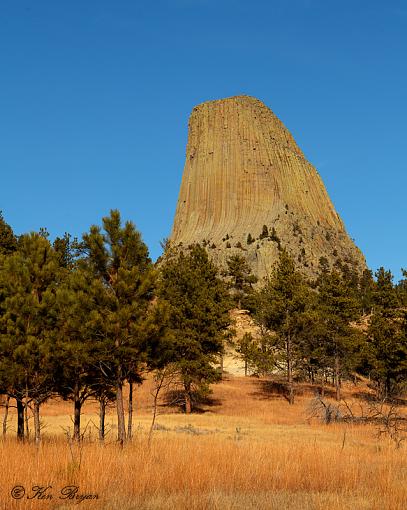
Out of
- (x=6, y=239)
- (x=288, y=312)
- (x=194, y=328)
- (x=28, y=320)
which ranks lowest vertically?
(x=194, y=328)

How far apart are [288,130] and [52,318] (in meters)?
150

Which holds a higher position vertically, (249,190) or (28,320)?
(249,190)

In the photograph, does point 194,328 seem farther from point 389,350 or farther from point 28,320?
point 28,320

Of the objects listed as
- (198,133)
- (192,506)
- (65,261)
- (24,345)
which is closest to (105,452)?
(192,506)

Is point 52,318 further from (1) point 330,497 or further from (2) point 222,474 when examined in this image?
(1) point 330,497

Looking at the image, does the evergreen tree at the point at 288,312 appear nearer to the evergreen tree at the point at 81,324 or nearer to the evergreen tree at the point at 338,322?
the evergreen tree at the point at 338,322

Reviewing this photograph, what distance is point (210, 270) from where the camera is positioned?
162 ft

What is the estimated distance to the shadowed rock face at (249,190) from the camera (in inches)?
4909

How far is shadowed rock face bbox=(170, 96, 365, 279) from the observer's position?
409ft

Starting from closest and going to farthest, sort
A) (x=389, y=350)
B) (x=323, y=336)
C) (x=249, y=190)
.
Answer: (x=389, y=350), (x=323, y=336), (x=249, y=190)

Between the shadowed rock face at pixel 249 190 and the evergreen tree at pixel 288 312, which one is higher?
the shadowed rock face at pixel 249 190

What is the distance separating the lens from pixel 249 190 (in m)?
137

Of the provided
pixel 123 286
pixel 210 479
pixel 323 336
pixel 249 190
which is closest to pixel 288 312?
pixel 323 336

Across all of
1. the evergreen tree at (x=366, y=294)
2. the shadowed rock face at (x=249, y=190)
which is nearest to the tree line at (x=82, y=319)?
the evergreen tree at (x=366, y=294)
